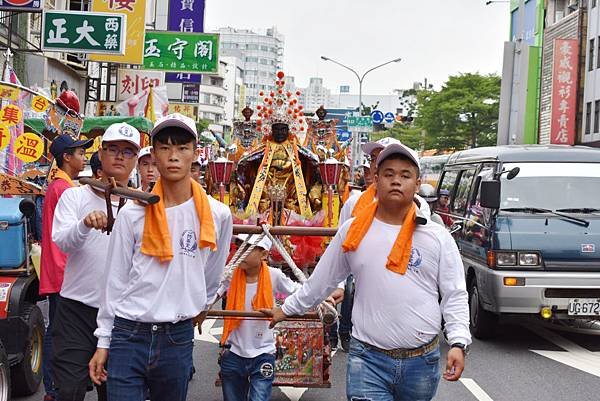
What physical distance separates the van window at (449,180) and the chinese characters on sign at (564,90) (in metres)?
25.1

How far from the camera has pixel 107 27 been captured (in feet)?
53.9

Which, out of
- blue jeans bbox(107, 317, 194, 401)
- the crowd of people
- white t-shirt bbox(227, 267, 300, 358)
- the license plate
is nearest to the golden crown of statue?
the license plate

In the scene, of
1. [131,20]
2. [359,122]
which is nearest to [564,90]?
[359,122]

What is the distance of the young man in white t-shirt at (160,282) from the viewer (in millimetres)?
3676

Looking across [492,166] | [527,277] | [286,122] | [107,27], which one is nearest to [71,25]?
[107,27]

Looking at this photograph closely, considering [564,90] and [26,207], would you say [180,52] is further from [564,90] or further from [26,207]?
[564,90]

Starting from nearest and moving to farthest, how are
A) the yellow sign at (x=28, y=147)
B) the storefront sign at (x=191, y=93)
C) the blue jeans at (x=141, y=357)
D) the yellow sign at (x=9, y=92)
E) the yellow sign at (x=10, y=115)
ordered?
the blue jeans at (x=141, y=357), the yellow sign at (x=9, y=92), the yellow sign at (x=10, y=115), the yellow sign at (x=28, y=147), the storefront sign at (x=191, y=93)

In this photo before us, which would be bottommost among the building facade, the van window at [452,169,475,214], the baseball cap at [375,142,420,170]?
the van window at [452,169,475,214]

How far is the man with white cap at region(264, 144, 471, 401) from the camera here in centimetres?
380

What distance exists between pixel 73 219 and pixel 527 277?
562 centimetres

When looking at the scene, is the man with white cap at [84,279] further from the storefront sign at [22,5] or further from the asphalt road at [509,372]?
the storefront sign at [22,5]

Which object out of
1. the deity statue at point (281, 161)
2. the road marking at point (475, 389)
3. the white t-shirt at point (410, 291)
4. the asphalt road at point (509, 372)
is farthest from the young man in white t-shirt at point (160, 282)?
the deity statue at point (281, 161)

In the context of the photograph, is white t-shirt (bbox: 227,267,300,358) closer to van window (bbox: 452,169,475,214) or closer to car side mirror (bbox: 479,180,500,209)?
car side mirror (bbox: 479,180,500,209)

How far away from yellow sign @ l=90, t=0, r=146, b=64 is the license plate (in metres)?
13.4
